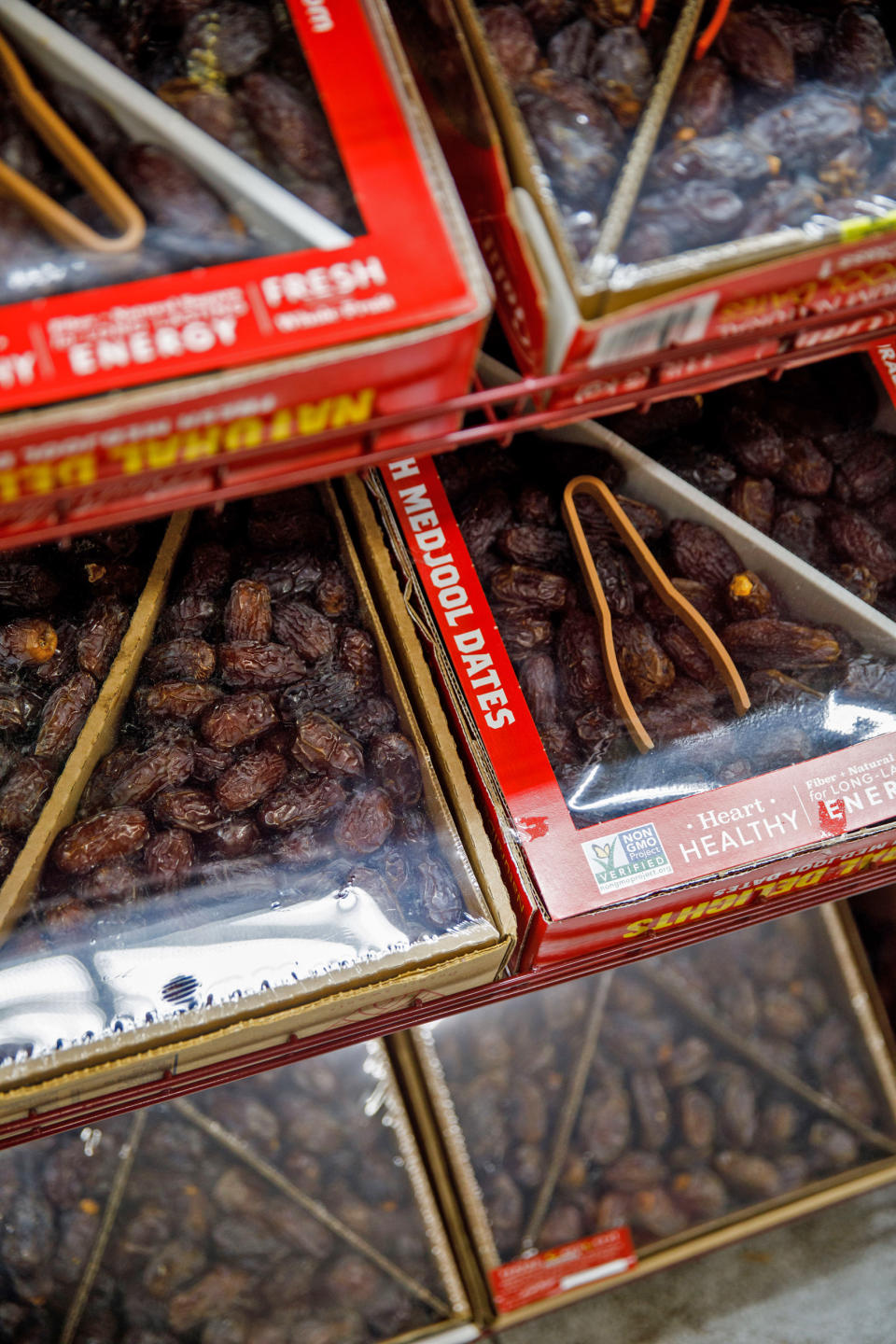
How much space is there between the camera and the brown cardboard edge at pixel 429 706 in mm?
1506

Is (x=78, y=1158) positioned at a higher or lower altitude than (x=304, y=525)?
lower

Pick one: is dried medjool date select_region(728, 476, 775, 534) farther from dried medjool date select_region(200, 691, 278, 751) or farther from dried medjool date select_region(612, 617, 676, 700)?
dried medjool date select_region(200, 691, 278, 751)

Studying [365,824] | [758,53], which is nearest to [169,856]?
[365,824]

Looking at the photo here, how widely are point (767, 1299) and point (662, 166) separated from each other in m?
2.85

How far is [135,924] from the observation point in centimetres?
146

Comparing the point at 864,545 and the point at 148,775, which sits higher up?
the point at 148,775

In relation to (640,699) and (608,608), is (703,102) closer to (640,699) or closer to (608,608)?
(608,608)

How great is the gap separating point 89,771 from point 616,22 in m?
1.42

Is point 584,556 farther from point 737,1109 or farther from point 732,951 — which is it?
point 737,1109

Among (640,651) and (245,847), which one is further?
(640,651)

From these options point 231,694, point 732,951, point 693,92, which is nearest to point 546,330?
point 693,92

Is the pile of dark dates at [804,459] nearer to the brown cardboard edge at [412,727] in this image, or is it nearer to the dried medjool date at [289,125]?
the brown cardboard edge at [412,727]

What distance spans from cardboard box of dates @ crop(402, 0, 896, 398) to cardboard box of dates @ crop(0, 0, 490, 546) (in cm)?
12

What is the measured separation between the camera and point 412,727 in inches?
65.2
